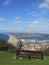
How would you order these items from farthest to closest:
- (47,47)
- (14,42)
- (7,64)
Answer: (14,42) < (47,47) < (7,64)

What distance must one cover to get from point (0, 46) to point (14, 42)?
3.20 m

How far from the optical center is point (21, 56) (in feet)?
70.7

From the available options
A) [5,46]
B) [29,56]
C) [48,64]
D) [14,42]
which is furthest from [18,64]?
[14,42]

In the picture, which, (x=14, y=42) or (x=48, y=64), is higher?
(x=14, y=42)

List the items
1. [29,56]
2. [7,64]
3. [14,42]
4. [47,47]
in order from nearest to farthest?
1. [7,64]
2. [29,56]
3. [47,47]
4. [14,42]

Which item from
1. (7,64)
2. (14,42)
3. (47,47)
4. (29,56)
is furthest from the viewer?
(14,42)

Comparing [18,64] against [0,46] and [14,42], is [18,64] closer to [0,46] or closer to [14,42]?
[0,46]

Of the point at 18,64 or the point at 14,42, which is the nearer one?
the point at 18,64

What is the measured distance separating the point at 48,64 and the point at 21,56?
5.39m

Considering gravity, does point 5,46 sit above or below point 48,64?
above

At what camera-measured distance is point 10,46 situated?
92.6 feet

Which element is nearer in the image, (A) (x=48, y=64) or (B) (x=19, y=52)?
(A) (x=48, y=64)

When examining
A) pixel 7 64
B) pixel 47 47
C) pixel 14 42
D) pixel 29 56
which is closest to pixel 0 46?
pixel 14 42

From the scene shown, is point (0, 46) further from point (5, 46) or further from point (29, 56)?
point (29, 56)
